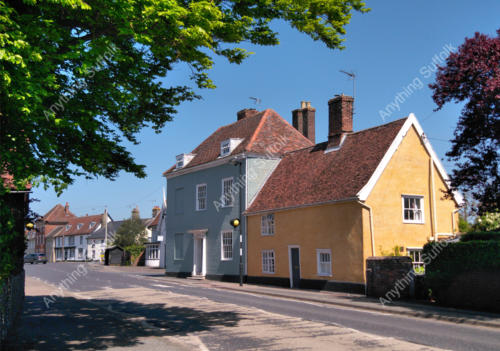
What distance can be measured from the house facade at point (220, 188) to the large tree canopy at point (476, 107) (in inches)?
576

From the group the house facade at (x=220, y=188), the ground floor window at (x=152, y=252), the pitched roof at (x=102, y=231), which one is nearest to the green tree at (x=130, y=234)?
the ground floor window at (x=152, y=252)

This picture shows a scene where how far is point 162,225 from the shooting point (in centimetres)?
5725

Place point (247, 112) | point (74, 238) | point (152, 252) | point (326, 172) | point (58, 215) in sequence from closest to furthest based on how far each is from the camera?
point (326, 172) → point (247, 112) → point (152, 252) → point (74, 238) → point (58, 215)

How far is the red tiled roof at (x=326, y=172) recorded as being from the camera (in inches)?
885

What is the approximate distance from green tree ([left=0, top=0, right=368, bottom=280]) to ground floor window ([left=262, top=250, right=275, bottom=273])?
672 inches

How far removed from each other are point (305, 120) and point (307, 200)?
1282 centimetres

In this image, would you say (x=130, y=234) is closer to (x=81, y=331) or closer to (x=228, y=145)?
(x=228, y=145)

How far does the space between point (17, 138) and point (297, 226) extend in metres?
18.6

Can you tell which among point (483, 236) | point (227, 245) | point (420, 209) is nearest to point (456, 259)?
point (483, 236)

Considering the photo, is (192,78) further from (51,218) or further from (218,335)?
(51,218)

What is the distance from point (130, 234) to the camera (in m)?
65.1

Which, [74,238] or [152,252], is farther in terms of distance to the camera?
[74,238]

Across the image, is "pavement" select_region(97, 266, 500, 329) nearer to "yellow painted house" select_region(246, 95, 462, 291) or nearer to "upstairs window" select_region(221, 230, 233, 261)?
"yellow painted house" select_region(246, 95, 462, 291)

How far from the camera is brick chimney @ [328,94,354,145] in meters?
25.0
